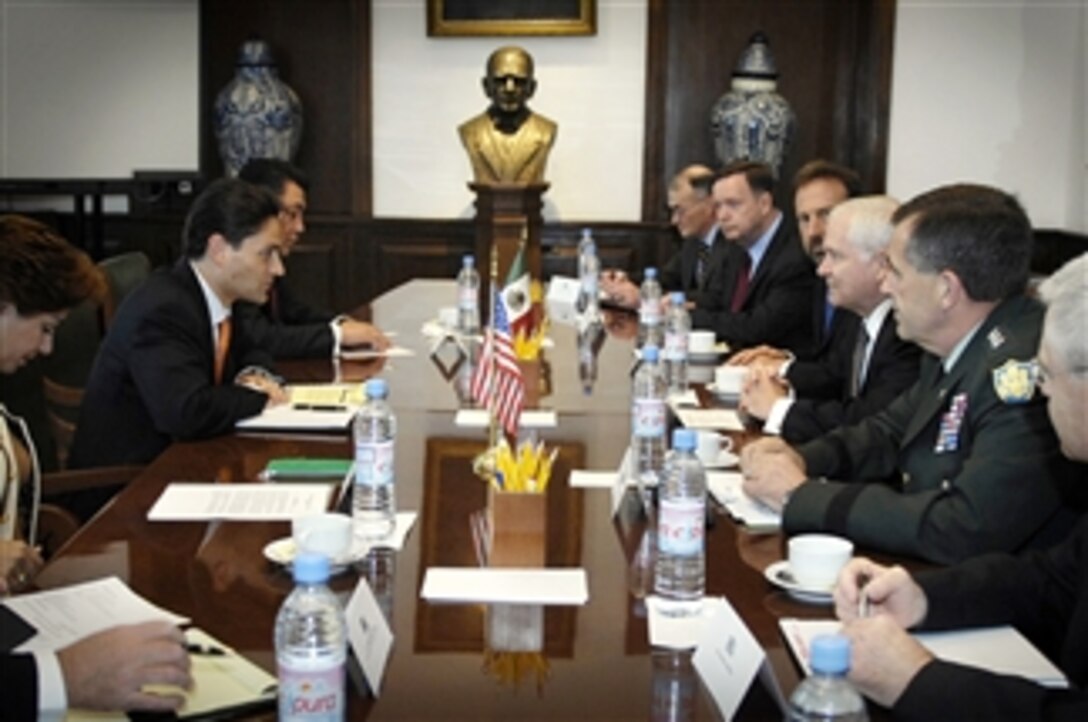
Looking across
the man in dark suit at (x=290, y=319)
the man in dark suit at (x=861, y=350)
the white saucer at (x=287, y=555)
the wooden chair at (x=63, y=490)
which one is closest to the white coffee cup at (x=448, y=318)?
the man in dark suit at (x=290, y=319)

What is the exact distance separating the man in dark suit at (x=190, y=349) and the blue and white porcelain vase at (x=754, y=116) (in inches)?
172

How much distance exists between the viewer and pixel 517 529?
2008 millimetres

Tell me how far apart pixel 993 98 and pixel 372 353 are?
4785 mm

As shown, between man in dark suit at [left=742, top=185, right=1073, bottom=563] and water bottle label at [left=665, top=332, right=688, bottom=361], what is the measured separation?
112cm

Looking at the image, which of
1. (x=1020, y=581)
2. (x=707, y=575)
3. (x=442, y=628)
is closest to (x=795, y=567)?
(x=707, y=575)

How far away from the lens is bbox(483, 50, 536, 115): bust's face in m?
7.20

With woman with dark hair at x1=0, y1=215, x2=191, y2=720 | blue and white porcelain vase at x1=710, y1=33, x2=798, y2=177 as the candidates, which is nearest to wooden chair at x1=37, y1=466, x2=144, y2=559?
woman with dark hair at x1=0, y1=215, x2=191, y2=720

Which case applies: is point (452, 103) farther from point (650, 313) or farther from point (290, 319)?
point (650, 313)

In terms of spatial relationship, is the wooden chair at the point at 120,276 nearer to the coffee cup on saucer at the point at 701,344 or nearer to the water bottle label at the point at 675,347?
the coffee cup on saucer at the point at 701,344

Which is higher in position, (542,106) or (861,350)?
(542,106)

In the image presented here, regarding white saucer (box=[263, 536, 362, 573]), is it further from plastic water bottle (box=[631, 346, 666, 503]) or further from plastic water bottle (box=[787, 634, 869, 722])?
plastic water bottle (box=[787, 634, 869, 722])

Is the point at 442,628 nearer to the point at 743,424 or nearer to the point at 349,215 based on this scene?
the point at 743,424

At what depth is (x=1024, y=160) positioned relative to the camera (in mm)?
7594

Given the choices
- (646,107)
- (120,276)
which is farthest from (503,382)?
(646,107)
